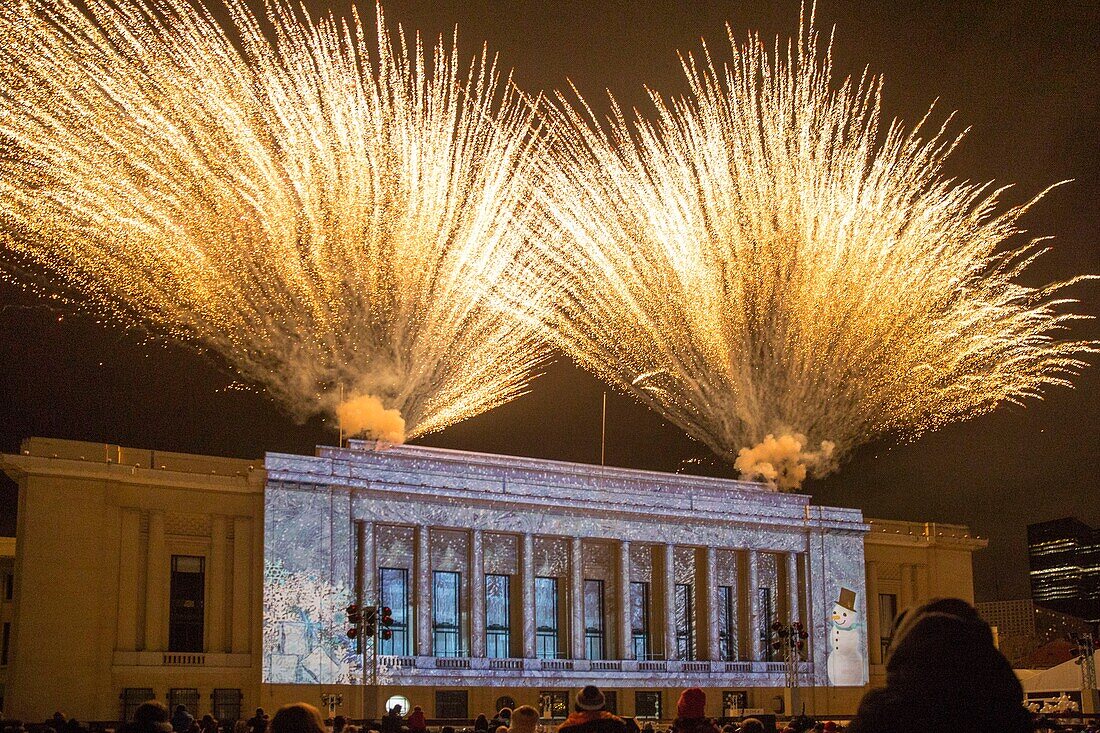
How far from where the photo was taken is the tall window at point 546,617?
49250 millimetres

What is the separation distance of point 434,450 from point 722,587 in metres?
14.5

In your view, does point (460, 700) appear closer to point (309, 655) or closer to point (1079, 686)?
point (309, 655)

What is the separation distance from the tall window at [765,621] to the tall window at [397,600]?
52.0ft

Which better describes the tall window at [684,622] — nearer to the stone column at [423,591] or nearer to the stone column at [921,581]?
the stone column at [423,591]

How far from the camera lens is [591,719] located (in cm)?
828

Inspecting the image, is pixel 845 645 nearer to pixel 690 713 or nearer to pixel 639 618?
pixel 639 618

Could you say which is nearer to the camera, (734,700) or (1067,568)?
(734,700)

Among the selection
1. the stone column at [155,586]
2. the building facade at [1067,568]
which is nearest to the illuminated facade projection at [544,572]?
the stone column at [155,586]

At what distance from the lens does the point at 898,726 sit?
11.6 feet

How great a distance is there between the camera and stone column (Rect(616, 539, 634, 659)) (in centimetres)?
5025

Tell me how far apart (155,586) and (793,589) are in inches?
1042

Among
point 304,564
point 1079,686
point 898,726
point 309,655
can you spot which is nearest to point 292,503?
point 304,564

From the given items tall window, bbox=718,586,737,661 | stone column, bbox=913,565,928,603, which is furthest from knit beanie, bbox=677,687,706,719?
stone column, bbox=913,565,928,603

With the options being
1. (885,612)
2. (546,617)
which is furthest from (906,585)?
(546,617)
